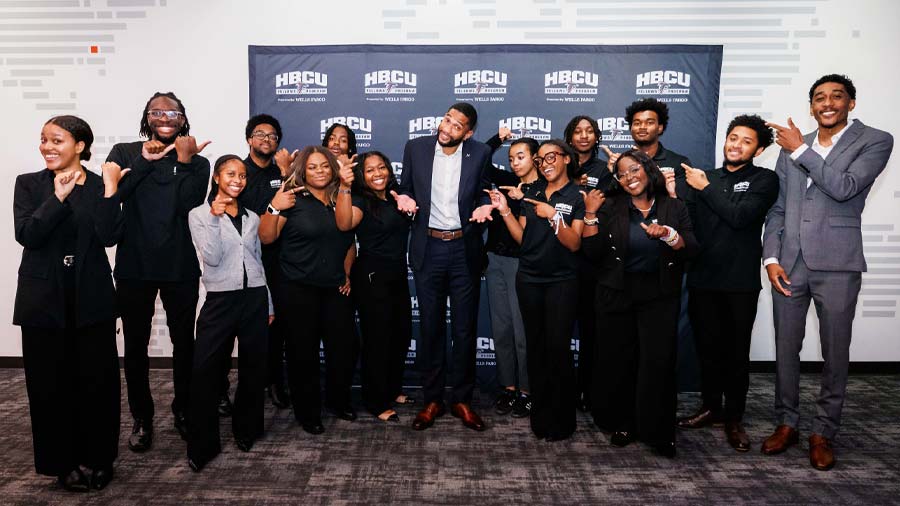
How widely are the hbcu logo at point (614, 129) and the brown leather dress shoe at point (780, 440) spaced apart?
2.38m

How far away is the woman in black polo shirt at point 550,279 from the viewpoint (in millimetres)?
3506

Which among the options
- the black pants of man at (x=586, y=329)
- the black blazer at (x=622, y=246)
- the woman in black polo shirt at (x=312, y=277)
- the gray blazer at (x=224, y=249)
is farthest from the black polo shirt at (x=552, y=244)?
the gray blazer at (x=224, y=249)

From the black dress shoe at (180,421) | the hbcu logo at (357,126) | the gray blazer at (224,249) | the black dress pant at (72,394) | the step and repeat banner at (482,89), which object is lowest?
the black dress shoe at (180,421)

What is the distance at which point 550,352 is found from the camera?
3596 millimetres

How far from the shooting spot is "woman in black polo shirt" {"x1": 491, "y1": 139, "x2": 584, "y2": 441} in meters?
3.51

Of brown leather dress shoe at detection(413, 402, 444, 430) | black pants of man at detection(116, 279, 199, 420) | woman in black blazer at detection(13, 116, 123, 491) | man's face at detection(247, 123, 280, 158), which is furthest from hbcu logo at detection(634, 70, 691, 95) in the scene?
woman in black blazer at detection(13, 116, 123, 491)

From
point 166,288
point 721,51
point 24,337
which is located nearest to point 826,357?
point 721,51

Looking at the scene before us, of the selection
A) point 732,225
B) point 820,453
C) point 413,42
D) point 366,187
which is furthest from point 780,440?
point 413,42

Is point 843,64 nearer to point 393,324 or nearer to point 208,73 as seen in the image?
point 393,324

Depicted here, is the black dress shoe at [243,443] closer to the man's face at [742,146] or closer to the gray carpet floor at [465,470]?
the gray carpet floor at [465,470]

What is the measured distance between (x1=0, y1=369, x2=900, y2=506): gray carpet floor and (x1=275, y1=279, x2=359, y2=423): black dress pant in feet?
0.79

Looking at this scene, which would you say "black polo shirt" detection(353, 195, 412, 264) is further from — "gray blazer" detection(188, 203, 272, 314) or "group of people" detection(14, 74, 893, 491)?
"gray blazer" detection(188, 203, 272, 314)

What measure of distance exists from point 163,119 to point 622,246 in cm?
264

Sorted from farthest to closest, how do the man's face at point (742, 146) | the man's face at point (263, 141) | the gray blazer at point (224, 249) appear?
1. the man's face at point (263, 141)
2. the man's face at point (742, 146)
3. the gray blazer at point (224, 249)
